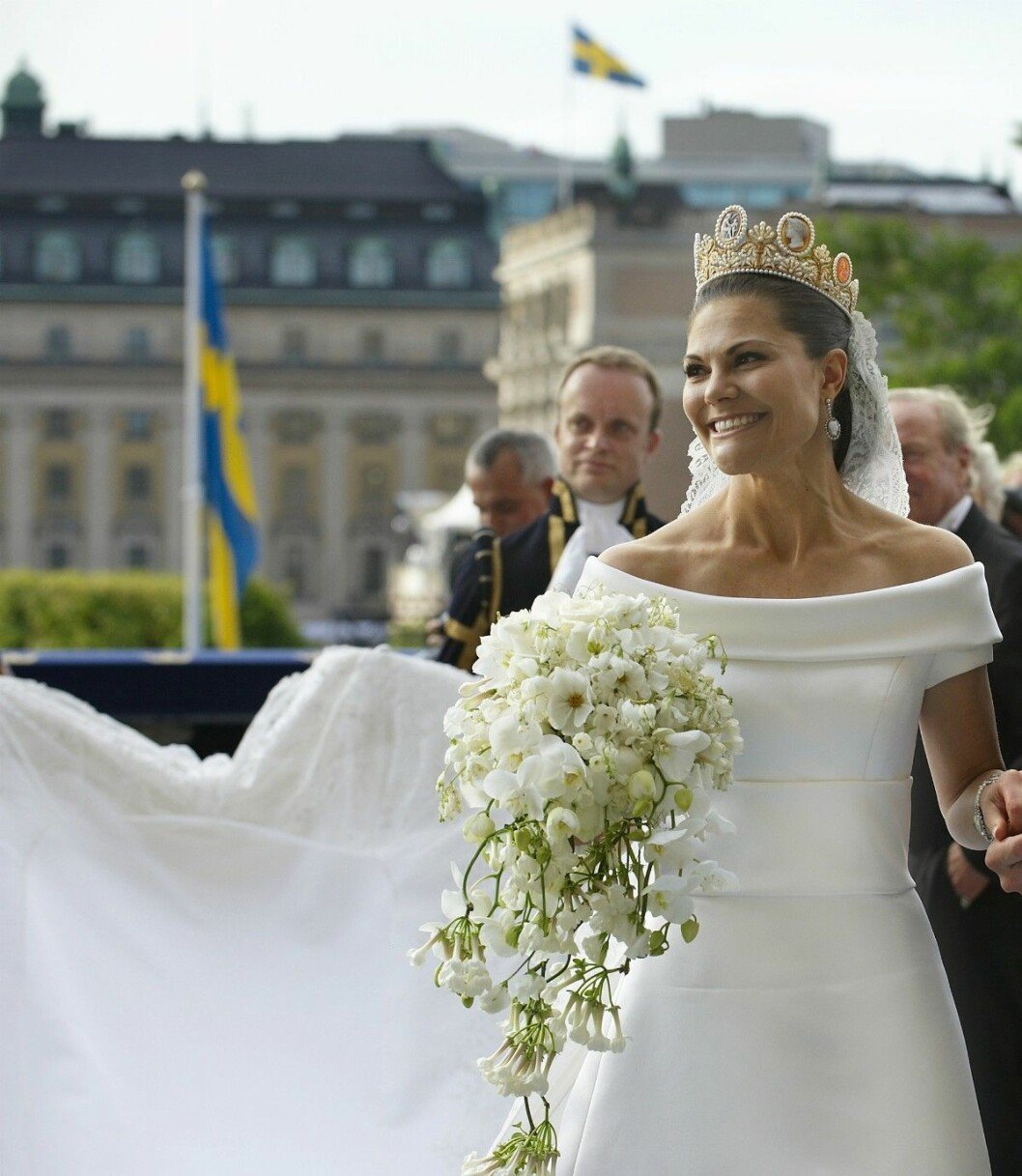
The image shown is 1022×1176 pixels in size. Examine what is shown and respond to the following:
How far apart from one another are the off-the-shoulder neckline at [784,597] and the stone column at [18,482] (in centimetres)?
9626

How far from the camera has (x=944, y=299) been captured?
3114 centimetres

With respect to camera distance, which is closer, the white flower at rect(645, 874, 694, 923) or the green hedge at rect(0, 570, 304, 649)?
the white flower at rect(645, 874, 694, 923)

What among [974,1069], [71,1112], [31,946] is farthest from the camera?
[974,1069]

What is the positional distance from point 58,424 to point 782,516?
97355 mm

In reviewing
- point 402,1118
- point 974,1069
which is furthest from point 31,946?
point 974,1069

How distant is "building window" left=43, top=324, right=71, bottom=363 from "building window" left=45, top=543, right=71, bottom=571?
825 centimetres

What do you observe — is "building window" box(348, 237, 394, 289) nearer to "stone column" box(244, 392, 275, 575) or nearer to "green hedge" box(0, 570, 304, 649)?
"stone column" box(244, 392, 275, 575)

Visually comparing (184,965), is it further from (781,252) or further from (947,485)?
(781,252)

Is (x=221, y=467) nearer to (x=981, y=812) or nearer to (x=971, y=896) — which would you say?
(x=971, y=896)

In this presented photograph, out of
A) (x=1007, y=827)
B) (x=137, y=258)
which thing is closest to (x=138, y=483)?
(x=137, y=258)

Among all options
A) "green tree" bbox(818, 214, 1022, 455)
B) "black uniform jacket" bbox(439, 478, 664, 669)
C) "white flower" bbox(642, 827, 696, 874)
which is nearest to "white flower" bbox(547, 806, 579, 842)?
"white flower" bbox(642, 827, 696, 874)

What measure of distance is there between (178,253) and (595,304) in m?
34.6

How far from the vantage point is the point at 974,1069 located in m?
5.25

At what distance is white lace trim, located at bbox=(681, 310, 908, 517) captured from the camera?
322cm
